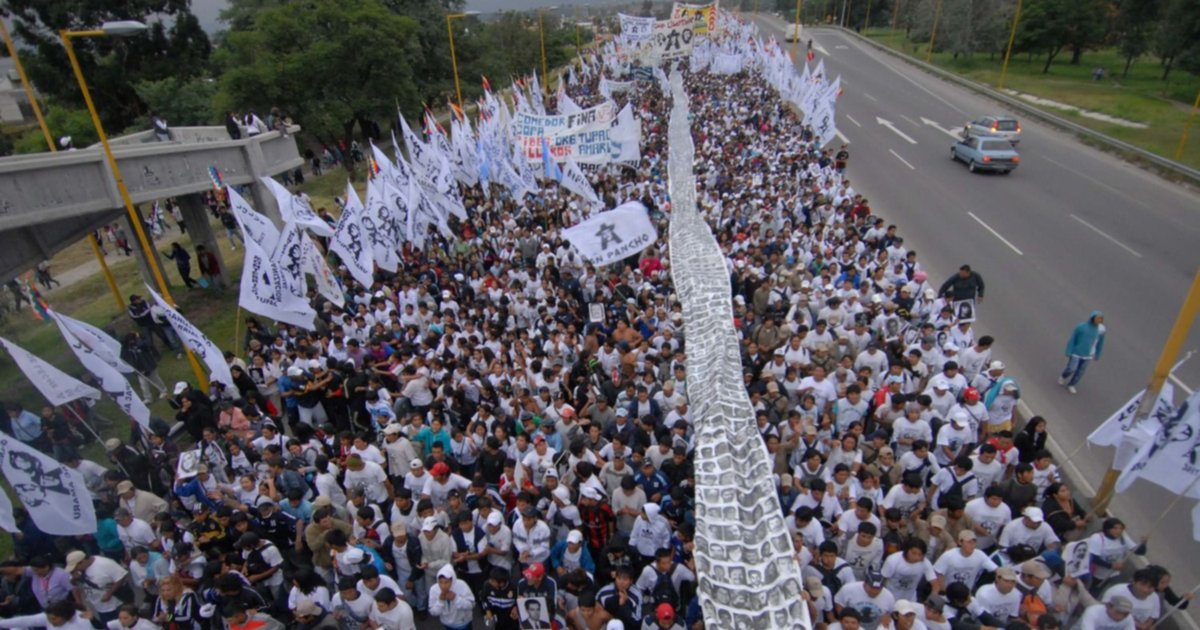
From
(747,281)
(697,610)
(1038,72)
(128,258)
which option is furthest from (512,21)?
(697,610)

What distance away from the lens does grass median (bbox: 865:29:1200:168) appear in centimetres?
2502

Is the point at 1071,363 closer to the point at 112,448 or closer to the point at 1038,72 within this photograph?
the point at 112,448

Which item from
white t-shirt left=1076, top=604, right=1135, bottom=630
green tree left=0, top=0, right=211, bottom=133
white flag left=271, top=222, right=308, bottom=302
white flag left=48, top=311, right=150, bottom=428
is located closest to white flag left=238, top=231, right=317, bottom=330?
white flag left=271, top=222, right=308, bottom=302

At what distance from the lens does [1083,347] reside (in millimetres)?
9211

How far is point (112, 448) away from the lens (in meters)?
7.48

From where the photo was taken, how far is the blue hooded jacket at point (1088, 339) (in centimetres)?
906

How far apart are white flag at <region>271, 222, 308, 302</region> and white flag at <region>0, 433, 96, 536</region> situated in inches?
139

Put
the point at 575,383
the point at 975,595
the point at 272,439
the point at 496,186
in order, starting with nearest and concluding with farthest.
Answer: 1. the point at 975,595
2. the point at 272,439
3. the point at 575,383
4. the point at 496,186

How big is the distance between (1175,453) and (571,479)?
17.0 feet

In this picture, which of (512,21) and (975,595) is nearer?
(975,595)

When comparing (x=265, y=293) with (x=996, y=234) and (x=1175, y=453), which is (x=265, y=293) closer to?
(x=1175, y=453)

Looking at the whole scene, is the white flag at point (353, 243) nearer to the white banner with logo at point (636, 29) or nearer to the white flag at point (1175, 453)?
the white flag at point (1175, 453)

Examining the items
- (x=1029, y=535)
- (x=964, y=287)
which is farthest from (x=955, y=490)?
(x=964, y=287)

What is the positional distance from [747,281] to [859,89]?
3217cm
